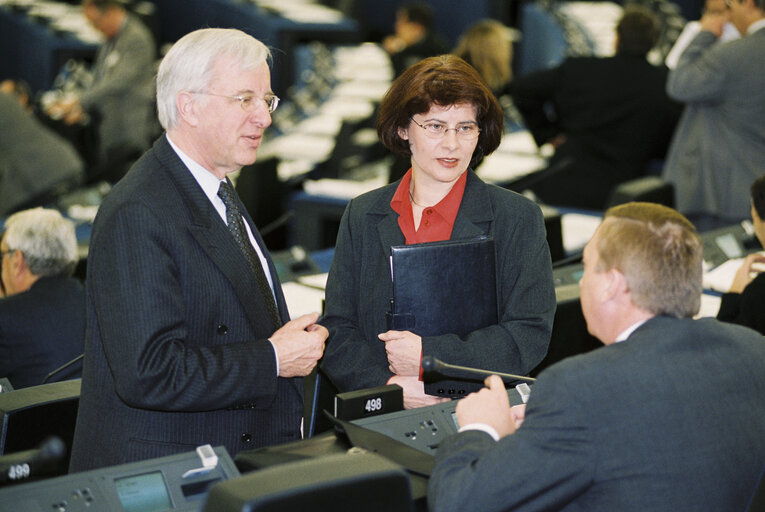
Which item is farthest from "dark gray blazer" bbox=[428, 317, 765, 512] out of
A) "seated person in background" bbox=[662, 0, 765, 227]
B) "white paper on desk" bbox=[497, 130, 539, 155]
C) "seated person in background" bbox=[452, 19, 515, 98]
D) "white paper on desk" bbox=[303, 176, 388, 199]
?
"white paper on desk" bbox=[497, 130, 539, 155]

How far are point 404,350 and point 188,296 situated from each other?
51cm

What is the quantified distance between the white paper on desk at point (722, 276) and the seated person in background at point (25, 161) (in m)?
4.17

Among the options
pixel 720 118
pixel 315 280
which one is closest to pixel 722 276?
pixel 720 118

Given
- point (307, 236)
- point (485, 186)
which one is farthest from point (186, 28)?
point (485, 186)

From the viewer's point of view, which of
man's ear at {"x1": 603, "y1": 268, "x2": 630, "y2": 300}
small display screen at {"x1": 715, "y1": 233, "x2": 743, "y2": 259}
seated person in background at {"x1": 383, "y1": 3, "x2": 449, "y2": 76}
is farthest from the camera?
seated person in background at {"x1": 383, "y1": 3, "x2": 449, "y2": 76}

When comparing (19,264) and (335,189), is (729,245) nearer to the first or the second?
(335,189)

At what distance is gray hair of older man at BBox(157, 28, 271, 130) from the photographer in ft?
6.33

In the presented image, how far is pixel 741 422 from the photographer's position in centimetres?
163

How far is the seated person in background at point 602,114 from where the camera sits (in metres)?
5.49

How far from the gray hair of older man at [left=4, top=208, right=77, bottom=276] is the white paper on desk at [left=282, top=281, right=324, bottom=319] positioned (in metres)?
0.72

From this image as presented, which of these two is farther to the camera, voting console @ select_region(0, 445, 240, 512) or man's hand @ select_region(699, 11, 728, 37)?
man's hand @ select_region(699, 11, 728, 37)

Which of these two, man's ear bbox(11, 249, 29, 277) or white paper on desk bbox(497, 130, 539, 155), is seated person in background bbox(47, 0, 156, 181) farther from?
man's ear bbox(11, 249, 29, 277)

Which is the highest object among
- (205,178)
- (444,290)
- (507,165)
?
(205,178)

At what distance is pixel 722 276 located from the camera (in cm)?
374
